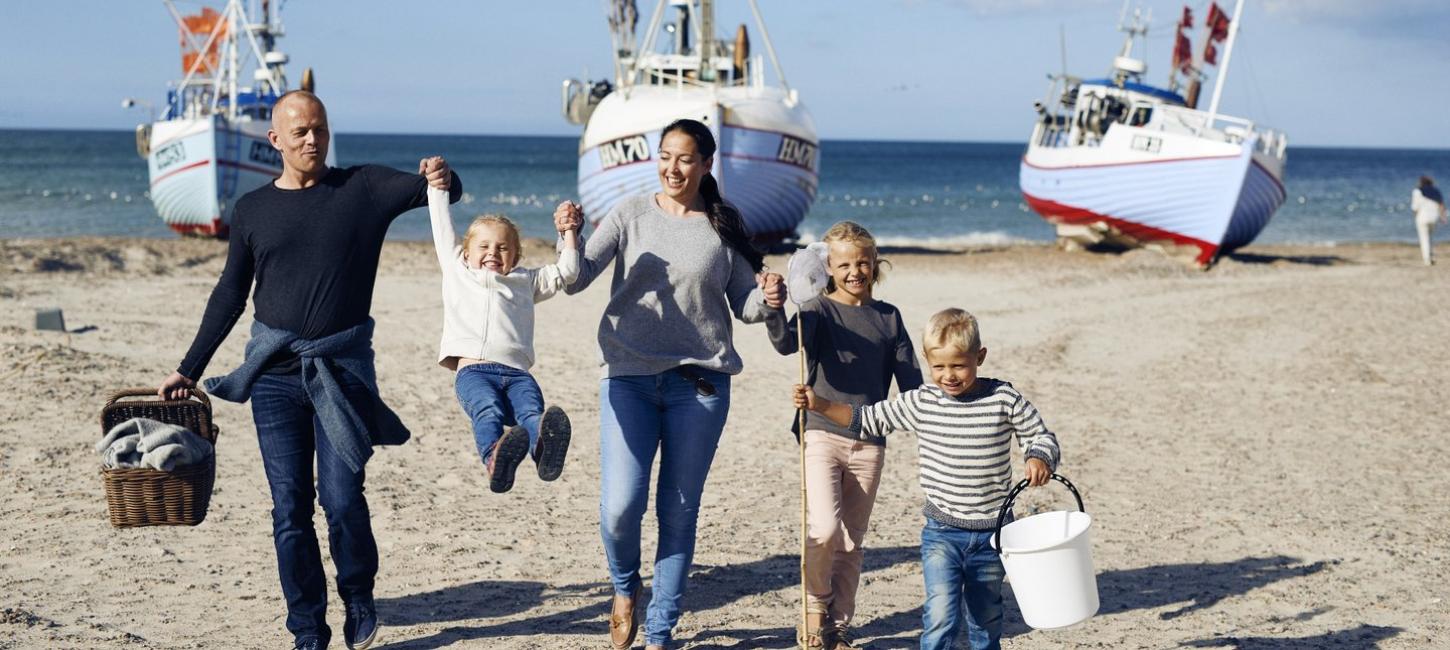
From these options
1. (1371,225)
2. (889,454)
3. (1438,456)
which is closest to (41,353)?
(889,454)

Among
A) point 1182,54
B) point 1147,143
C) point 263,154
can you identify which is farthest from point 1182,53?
point 263,154

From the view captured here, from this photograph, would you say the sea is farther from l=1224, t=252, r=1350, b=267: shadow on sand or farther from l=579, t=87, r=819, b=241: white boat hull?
l=579, t=87, r=819, b=241: white boat hull

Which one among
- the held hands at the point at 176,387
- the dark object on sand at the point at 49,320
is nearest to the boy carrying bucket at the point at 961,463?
the held hands at the point at 176,387

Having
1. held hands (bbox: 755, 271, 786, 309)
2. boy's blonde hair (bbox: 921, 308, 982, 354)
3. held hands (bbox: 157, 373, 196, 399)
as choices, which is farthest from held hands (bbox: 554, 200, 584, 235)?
held hands (bbox: 157, 373, 196, 399)

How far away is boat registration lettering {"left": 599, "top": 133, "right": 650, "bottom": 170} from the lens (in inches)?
781

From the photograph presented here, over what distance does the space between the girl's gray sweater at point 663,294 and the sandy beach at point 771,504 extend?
1199 mm

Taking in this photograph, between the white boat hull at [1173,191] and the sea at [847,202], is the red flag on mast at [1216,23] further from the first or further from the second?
the sea at [847,202]

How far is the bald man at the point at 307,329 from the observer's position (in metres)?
4.23

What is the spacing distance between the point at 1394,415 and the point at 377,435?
771 cm

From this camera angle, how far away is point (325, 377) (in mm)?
4211

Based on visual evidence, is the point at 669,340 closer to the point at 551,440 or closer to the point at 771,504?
the point at 551,440

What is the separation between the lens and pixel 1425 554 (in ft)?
20.2

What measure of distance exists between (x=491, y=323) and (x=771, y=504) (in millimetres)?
2648

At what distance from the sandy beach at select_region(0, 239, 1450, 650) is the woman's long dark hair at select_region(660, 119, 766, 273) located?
150cm
